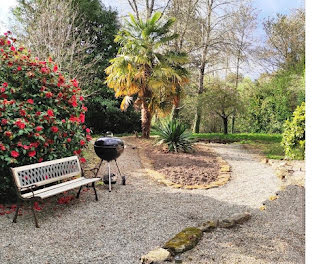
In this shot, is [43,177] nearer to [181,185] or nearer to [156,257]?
[156,257]

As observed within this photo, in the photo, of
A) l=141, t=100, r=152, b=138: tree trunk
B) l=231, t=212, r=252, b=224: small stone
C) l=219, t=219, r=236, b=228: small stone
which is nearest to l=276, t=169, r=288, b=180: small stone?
l=231, t=212, r=252, b=224: small stone

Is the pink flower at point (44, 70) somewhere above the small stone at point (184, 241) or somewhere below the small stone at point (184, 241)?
above

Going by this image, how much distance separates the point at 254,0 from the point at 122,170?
37.4ft

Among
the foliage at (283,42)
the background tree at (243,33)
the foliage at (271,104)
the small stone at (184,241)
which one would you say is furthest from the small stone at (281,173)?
the foliage at (283,42)

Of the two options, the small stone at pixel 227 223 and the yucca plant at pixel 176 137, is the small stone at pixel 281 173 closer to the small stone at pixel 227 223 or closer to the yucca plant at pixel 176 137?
the yucca plant at pixel 176 137

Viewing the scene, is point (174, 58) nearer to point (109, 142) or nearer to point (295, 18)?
point (109, 142)

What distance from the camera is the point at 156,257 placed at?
271 centimetres

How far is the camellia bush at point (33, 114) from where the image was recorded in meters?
3.97

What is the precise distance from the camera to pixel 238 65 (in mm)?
15570

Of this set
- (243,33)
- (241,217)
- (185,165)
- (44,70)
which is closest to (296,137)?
(185,165)

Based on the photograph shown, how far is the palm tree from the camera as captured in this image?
9.57m

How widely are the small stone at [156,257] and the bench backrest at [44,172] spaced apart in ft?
5.62

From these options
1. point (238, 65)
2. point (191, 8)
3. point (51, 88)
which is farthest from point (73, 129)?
point (238, 65)

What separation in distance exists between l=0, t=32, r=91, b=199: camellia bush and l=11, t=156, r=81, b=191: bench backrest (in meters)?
0.16
